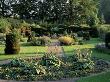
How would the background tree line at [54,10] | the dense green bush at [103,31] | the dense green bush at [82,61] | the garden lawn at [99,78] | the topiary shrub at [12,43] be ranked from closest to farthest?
the garden lawn at [99,78] → the dense green bush at [82,61] → the topiary shrub at [12,43] → the dense green bush at [103,31] → the background tree line at [54,10]

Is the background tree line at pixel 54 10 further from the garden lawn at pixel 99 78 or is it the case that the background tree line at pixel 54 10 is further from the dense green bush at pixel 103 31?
the garden lawn at pixel 99 78

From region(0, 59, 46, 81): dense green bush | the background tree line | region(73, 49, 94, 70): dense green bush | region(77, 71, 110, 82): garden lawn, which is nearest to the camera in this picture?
region(77, 71, 110, 82): garden lawn

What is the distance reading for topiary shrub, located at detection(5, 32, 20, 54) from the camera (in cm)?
2341

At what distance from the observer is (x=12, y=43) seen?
2361cm

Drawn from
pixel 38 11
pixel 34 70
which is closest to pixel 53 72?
pixel 34 70

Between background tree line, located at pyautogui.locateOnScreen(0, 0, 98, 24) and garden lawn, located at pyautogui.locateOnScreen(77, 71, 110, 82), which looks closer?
garden lawn, located at pyautogui.locateOnScreen(77, 71, 110, 82)

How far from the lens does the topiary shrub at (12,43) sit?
2341 centimetres

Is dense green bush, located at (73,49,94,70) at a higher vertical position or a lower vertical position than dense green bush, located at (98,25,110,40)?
higher

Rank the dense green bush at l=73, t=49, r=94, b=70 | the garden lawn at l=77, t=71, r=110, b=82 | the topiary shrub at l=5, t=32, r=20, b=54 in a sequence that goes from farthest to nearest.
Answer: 1. the topiary shrub at l=5, t=32, r=20, b=54
2. the dense green bush at l=73, t=49, r=94, b=70
3. the garden lawn at l=77, t=71, r=110, b=82

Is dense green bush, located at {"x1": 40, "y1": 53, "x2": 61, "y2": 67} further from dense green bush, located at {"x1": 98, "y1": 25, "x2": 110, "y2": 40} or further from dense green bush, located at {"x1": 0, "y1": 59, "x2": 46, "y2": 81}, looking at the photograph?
dense green bush, located at {"x1": 98, "y1": 25, "x2": 110, "y2": 40}

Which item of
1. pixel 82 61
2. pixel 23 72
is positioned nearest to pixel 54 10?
pixel 82 61

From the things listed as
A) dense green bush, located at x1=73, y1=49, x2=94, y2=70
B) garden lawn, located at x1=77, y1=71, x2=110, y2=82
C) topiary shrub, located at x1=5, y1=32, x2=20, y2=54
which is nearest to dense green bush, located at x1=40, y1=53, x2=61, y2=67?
dense green bush, located at x1=73, y1=49, x2=94, y2=70

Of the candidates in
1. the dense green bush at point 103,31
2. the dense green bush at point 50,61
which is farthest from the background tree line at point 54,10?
the dense green bush at point 50,61

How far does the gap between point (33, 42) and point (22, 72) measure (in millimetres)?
15380
